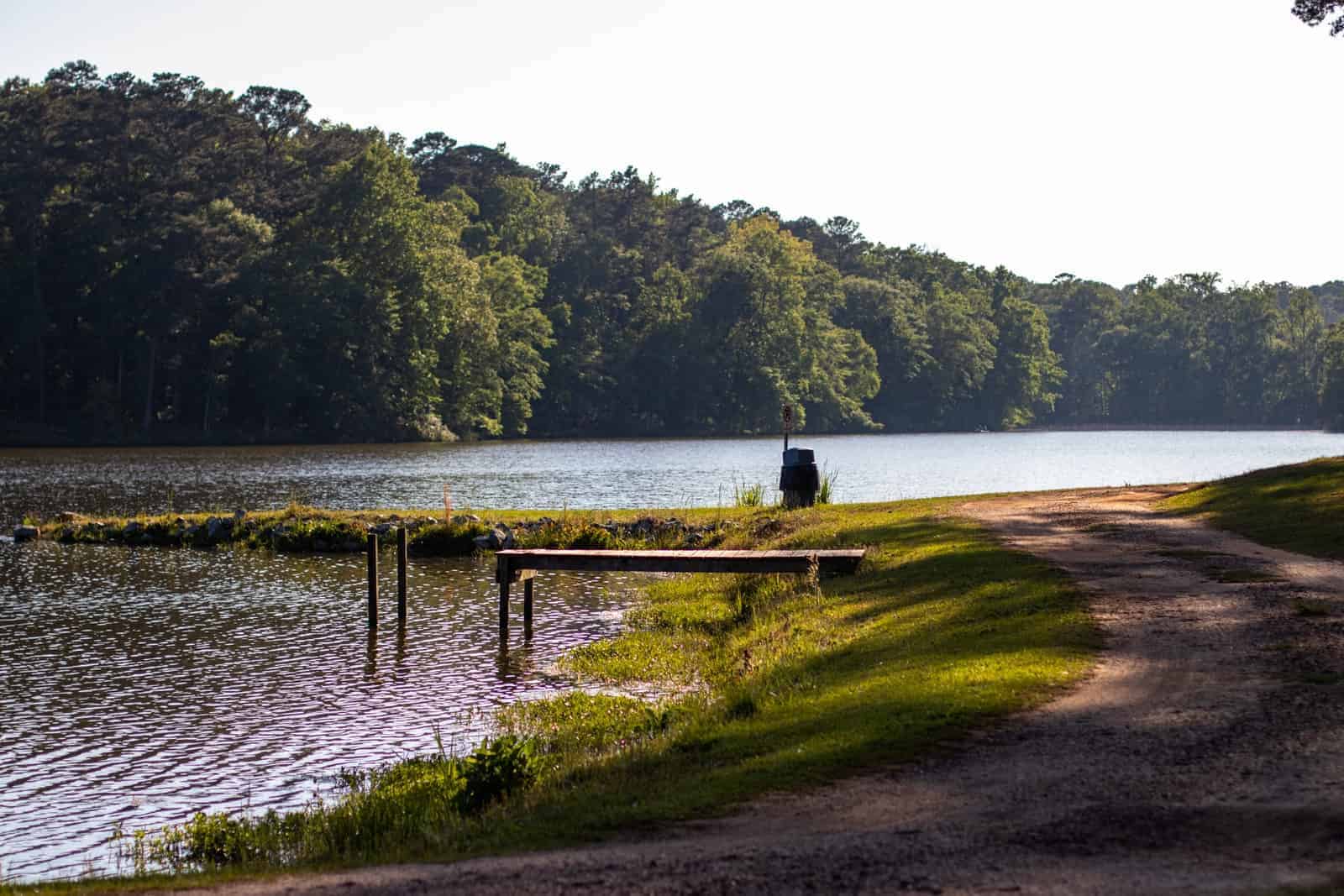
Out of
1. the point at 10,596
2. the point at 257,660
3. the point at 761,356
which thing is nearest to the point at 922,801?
the point at 257,660

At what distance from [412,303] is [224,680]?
8869 centimetres

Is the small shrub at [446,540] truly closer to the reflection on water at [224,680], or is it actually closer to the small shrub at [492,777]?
the reflection on water at [224,680]

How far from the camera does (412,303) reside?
350 ft

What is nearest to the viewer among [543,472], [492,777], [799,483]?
[492,777]

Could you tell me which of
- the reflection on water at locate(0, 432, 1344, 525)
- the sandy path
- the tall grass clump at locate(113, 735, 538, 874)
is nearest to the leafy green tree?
the reflection on water at locate(0, 432, 1344, 525)

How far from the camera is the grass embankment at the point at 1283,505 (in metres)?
20.8

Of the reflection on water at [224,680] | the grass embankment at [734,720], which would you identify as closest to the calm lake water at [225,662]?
the reflection on water at [224,680]

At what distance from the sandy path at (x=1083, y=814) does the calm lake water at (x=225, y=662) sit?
228 inches

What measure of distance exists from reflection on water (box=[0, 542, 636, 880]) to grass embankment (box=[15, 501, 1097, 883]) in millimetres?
1013

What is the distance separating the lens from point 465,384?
112 meters

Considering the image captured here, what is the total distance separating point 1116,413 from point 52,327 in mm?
141571

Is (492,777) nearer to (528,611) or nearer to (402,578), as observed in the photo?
(528,611)

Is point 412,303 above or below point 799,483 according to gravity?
above

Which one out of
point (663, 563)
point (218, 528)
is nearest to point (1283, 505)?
point (663, 563)
